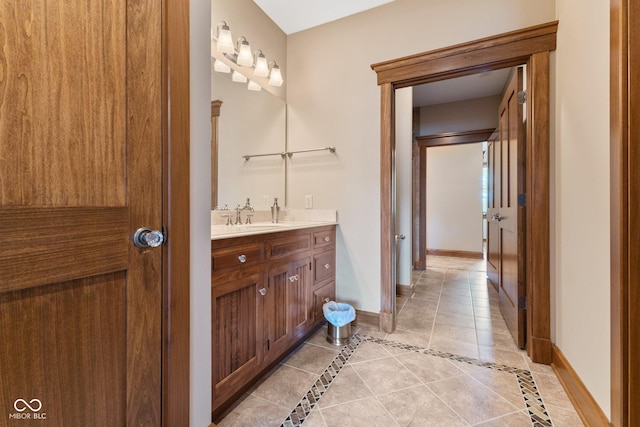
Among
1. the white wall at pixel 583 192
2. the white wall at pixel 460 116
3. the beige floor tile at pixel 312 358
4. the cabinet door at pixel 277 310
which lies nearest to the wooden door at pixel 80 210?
the cabinet door at pixel 277 310

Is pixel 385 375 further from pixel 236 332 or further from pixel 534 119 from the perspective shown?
pixel 534 119

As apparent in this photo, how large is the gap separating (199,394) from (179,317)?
1.10 ft

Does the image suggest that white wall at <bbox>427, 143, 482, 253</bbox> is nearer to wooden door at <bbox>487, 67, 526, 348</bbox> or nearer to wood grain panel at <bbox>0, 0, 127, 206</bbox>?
wooden door at <bbox>487, 67, 526, 348</bbox>

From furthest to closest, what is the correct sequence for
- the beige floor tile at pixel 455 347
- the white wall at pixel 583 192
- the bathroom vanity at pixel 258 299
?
the beige floor tile at pixel 455 347 < the bathroom vanity at pixel 258 299 < the white wall at pixel 583 192

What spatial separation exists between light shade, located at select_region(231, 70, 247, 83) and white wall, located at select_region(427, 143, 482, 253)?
4785 millimetres

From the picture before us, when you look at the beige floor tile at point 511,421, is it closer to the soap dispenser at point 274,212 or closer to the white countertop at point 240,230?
the white countertop at point 240,230

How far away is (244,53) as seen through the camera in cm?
206

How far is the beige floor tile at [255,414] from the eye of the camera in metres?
1.23

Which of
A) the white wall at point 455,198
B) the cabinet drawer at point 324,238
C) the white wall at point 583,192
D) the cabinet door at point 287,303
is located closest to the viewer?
the white wall at point 583,192

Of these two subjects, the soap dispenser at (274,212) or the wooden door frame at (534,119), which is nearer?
the wooden door frame at (534,119)

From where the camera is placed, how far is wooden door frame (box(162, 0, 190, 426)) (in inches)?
34.4

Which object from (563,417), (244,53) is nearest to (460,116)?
(244,53)

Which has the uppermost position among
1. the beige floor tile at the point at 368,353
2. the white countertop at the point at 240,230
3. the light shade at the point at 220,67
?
the light shade at the point at 220,67

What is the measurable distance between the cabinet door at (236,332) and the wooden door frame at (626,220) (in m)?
1.53
